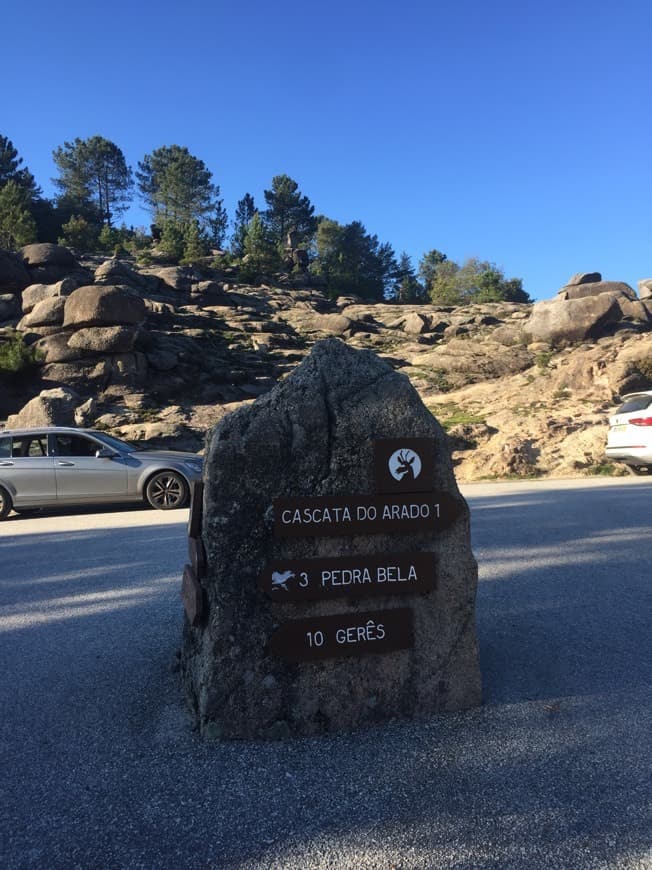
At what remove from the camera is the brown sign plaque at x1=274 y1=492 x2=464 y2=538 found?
2.77 meters

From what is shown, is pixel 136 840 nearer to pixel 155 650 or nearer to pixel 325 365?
pixel 155 650

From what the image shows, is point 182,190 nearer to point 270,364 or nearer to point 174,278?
point 174,278

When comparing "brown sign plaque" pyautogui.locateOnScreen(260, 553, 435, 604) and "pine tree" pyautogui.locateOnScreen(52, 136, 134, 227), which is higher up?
"pine tree" pyautogui.locateOnScreen(52, 136, 134, 227)

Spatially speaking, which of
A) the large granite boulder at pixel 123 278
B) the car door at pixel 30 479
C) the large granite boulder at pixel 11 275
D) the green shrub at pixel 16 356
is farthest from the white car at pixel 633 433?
the large granite boulder at pixel 123 278

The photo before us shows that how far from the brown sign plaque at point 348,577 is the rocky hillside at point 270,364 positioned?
12060mm

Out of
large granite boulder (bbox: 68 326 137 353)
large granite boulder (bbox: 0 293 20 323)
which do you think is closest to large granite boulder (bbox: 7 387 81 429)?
large granite boulder (bbox: 68 326 137 353)

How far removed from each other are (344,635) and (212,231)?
8925 centimetres

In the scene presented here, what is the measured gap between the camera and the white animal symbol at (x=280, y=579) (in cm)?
272

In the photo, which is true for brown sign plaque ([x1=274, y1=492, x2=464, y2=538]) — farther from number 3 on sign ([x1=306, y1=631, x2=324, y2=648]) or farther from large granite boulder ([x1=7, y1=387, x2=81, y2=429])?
large granite boulder ([x1=7, y1=387, x2=81, y2=429])

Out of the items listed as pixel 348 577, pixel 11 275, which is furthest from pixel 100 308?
pixel 348 577

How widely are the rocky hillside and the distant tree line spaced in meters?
23.4

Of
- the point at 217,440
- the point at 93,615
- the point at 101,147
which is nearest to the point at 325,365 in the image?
the point at 217,440

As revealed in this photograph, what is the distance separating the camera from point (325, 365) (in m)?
3.06

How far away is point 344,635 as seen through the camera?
277 centimetres
